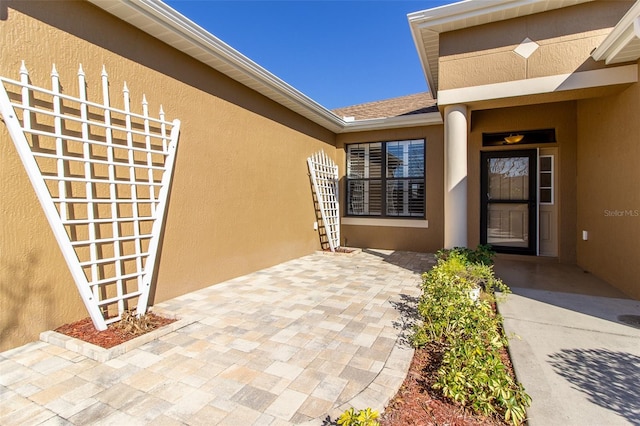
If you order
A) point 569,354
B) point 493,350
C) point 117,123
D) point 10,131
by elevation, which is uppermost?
point 117,123

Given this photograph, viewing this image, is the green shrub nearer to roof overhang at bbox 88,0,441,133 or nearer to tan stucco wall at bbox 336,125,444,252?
tan stucco wall at bbox 336,125,444,252

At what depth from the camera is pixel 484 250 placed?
4418 millimetres

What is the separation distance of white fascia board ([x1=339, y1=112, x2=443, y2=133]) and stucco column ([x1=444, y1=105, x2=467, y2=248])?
216cm

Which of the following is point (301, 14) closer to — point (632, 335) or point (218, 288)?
point (218, 288)

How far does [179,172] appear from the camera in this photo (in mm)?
3885

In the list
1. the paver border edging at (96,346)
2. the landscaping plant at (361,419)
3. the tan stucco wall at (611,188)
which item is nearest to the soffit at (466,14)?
the tan stucco wall at (611,188)

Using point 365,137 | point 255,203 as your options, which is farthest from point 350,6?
point 255,203

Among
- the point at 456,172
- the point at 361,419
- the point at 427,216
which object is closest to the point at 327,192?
the point at 427,216

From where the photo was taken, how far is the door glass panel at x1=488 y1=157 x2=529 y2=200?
6.29 m

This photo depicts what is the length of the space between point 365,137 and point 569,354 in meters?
6.23

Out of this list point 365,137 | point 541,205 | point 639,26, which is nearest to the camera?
point 639,26

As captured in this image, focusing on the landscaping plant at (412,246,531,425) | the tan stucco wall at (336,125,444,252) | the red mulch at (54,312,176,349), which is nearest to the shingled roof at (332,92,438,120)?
the tan stucco wall at (336,125,444,252)

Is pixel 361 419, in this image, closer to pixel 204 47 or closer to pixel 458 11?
pixel 204 47

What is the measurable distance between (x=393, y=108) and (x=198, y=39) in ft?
19.0
